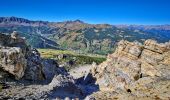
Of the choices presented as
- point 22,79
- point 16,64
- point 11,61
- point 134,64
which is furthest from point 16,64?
point 134,64

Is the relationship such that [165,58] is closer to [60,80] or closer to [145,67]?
[145,67]

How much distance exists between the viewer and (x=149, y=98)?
38906 mm

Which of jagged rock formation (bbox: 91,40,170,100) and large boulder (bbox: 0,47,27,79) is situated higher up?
large boulder (bbox: 0,47,27,79)

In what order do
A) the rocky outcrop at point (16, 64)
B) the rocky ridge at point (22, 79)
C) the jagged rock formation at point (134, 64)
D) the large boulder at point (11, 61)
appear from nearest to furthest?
the rocky ridge at point (22, 79)
the large boulder at point (11, 61)
the rocky outcrop at point (16, 64)
the jagged rock formation at point (134, 64)

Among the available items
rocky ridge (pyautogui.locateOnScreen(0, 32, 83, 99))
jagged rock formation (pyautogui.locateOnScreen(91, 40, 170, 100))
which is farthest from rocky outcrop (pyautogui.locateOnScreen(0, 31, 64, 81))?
jagged rock formation (pyautogui.locateOnScreen(91, 40, 170, 100))

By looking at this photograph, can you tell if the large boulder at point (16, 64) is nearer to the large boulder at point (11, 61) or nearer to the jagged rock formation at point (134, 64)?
the large boulder at point (11, 61)

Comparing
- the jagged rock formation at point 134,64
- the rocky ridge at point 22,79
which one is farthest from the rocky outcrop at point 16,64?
the jagged rock formation at point 134,64

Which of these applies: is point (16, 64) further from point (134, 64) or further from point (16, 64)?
point (134, 64)

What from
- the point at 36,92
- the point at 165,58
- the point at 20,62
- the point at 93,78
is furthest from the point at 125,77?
the point at 36,92

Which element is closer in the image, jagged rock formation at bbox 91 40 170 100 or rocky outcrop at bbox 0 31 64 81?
rocky outcrop at bbox 0 31 64 81

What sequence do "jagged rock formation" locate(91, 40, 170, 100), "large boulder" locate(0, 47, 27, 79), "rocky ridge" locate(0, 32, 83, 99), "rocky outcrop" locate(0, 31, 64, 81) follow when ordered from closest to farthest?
"rocky ridge" locate(0, 32, 83, 99) < "large boulder" locate(0, 47, 27, 79) < "rocky outcrop" locate(0, 31, 64, 81) < "jagged rock formation" locate(91, 40, 170, 100)

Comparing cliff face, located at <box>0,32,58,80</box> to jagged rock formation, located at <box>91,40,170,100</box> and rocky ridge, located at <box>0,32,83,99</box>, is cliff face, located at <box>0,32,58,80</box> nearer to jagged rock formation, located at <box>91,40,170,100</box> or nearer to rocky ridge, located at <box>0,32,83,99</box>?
rocky ridge, located at <box>0,32,83,99</box>

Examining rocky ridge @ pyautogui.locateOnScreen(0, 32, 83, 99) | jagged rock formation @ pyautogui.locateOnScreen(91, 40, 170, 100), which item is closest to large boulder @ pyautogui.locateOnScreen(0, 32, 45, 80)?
rocky ridge @ pyautogui.locateOnScreen(0, 32, 83, 99)


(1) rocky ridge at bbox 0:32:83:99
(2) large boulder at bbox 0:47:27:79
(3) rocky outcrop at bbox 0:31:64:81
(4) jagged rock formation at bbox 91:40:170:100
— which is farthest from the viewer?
(4) jagged rock formation at bbox 91:40:170:100
